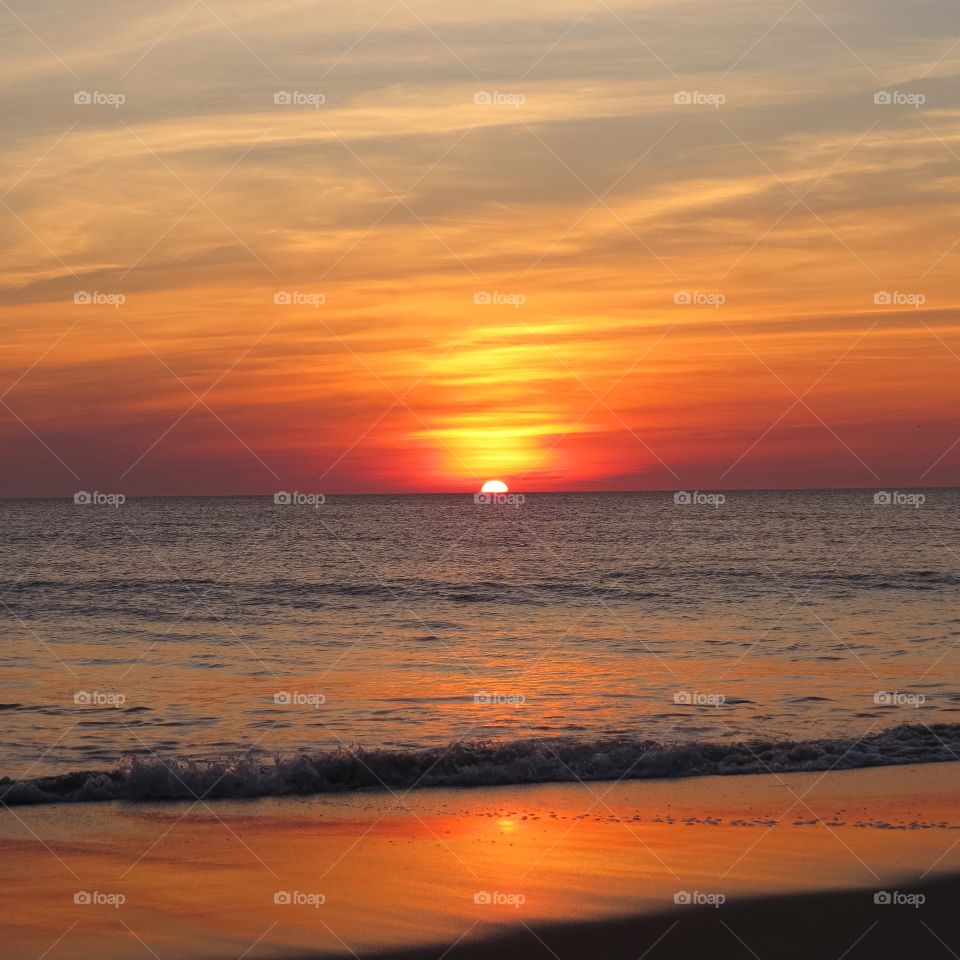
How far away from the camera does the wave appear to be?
523 inches

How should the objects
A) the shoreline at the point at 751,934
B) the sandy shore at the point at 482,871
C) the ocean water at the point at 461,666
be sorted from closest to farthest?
1. the shoreline at the point at 751,934
2. the sandy shore at the point at 482,871
3. the ocean water at the point at 461,666

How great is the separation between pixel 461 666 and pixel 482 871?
1353 centimetres

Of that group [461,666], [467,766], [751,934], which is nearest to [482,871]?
[751,934]

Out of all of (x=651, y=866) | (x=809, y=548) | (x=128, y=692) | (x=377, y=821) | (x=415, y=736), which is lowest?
(x=651, y=866)

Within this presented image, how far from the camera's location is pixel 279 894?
936 centimetres

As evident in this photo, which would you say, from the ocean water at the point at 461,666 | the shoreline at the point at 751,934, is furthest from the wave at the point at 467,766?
the shoreline at the point at 751,934

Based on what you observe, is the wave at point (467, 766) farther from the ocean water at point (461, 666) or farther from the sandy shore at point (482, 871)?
the sandy shore at point (482, 871)

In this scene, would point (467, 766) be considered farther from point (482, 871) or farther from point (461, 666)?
point (461, 666)

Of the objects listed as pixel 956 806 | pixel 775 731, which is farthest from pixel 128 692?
pixel 956 806

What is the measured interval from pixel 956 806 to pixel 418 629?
19091 millimetres

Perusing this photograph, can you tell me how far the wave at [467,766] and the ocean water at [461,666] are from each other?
4cm

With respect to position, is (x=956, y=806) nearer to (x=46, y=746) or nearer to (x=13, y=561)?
(x=46, y=746)

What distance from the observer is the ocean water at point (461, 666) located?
14.8 meters

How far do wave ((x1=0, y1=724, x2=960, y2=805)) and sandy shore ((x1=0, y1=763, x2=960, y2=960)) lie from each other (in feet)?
1.71
